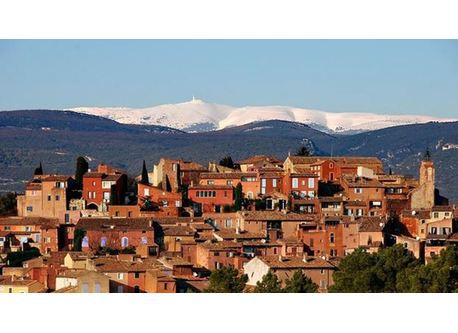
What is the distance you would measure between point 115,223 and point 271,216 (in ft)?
8.69

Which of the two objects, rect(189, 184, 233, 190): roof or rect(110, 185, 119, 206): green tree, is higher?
rect(189, 184, 233, 190): roof

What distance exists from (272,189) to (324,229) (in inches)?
119

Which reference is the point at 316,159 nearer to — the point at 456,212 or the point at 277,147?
the point at 456,212

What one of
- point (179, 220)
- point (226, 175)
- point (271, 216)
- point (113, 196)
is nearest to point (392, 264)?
point (271, 216)

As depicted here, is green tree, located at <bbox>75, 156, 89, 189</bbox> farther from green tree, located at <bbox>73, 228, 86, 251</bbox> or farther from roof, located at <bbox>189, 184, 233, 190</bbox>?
green tree, located at <bbox>73, 228, 86, 251</bbox>

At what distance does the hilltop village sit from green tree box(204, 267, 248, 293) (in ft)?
0.18

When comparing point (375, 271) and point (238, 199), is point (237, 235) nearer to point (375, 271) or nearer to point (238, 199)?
point (238, 199)

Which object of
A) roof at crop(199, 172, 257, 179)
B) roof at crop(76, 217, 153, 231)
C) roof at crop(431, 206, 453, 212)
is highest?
roof at crop(199, 172, 257, 179)

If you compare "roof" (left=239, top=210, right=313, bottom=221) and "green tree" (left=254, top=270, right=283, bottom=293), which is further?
"roof" (left=239, top=210, right=313, bottom=221)

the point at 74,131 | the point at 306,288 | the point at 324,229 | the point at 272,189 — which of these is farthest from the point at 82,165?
the point at 74,131

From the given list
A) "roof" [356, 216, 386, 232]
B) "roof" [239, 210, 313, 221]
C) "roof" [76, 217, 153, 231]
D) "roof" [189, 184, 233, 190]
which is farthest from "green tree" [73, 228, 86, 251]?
"roof" [356, 216, 386, 232]

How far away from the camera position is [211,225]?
90.2ft

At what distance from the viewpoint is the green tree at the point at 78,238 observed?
2627cm

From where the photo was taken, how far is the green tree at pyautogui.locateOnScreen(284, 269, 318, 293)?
22172 millimetres
